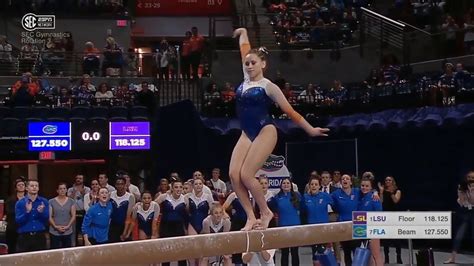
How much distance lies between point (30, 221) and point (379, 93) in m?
8.50

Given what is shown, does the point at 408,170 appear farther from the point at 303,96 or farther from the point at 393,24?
the point at 393,24

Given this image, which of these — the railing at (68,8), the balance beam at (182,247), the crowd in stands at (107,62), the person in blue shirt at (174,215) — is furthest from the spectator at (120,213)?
the railing at (68,8)

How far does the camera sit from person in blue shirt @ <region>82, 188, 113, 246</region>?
1230cm

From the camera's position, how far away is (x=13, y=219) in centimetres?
1278

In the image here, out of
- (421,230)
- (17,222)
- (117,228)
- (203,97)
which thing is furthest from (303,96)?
(421,230)

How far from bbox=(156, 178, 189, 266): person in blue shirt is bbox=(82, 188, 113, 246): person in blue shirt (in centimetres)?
109

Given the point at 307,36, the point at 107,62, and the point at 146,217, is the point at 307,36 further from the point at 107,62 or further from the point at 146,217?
the point at 146,217

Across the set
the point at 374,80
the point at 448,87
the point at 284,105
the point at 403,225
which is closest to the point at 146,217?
the point at 403,225

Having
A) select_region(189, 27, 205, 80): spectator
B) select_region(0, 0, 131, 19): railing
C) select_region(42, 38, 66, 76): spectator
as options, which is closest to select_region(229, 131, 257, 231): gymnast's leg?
select_region(189, 27, 205, 80): spectator

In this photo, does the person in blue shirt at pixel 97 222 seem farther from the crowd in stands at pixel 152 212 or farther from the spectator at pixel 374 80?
the spectator at pixel 374 80

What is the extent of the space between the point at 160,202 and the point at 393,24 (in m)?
10.2

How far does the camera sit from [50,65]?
21.3 metres

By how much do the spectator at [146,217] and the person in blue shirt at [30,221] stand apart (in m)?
1.35

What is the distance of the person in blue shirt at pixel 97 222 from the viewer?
12297 mm
